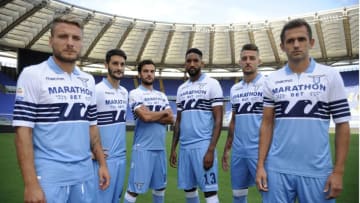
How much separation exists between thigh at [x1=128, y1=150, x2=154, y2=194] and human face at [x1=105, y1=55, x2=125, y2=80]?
113 centimetres

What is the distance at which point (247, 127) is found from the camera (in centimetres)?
434

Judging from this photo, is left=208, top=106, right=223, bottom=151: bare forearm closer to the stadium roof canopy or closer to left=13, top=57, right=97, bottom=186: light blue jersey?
left=13, top=57, right=97, bottom=186: light blue jersey

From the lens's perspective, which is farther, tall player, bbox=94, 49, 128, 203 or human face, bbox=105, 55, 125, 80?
human face, bbox=105, 55, 125, 80

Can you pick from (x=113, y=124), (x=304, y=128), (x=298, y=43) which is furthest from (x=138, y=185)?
(x=298, y=43)

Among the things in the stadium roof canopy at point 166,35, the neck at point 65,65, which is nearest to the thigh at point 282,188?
the neck at point 65,65

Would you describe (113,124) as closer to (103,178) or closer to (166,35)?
(103,178)

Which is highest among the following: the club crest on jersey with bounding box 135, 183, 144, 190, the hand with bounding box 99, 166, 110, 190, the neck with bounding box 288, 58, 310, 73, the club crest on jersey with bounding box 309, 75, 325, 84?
the neck with bounding box 288, 58, 310, 73

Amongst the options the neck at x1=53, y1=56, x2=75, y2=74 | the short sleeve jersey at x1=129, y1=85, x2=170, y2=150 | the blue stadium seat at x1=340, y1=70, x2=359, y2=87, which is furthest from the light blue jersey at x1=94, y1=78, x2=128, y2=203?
the blue stadium seat at x1=340, y1=70, x2=359, y2=87

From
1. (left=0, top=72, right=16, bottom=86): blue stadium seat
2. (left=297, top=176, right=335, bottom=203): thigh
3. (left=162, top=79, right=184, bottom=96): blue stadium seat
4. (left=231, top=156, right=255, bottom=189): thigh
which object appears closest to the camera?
(left=297, top=176, right=335, bottom=203): thigh

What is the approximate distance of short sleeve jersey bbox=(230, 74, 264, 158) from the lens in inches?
168

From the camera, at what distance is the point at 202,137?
4.23 meters

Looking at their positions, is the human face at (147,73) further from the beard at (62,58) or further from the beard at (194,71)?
the beard at (62,58)

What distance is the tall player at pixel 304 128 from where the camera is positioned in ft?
7.91

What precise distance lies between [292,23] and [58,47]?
185 centimetres
